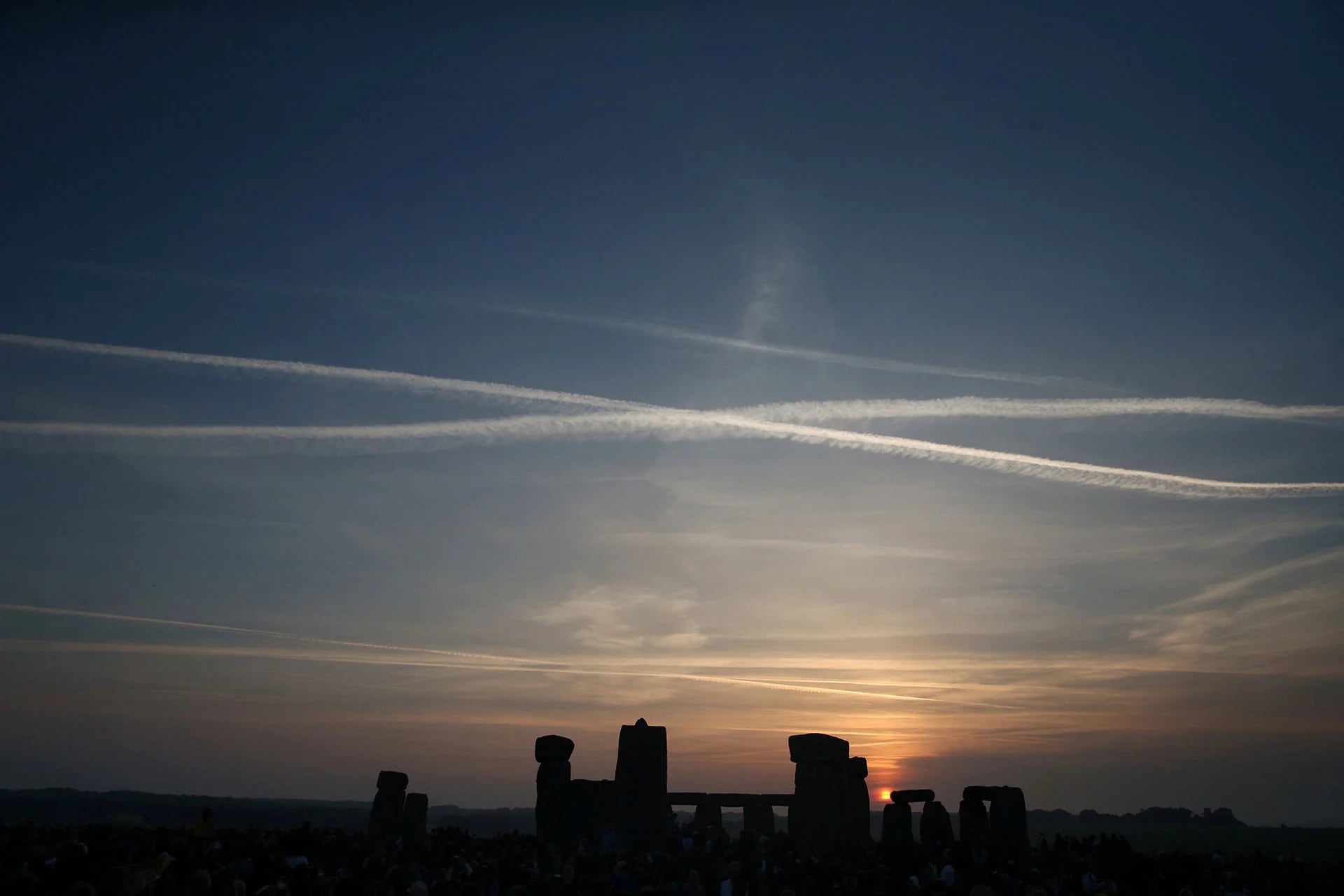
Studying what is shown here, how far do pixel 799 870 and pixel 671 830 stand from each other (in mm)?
10585

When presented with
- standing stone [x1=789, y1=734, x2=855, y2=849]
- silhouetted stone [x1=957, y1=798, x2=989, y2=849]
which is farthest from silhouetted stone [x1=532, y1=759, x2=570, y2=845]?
silhouetted stone [x1=957, y1=798, x2=989, y2=849]

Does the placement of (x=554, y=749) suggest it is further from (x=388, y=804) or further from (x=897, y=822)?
(x=897, y=822)

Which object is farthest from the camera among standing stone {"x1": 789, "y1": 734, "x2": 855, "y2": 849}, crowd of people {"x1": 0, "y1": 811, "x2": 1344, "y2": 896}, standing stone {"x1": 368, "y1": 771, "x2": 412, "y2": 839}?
standing stone {"x1": 789, "y1": 734, "x2": 855, "y2": 849}

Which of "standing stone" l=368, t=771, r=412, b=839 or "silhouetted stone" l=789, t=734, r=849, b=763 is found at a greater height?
"silhouetted stone" l=789, t=734, r=849, b=763

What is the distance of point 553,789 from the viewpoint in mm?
29141

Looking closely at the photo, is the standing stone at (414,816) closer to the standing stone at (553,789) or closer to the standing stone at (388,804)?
the standing stone at (388,804)

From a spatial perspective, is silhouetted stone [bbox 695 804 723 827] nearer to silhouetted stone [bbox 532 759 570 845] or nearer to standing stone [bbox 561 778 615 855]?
standing stone [bbox 561 778 615 855]

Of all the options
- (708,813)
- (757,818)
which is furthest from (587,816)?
(757,818)

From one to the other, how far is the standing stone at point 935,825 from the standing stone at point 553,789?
10.4 m

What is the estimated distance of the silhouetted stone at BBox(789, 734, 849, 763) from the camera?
32688 mm

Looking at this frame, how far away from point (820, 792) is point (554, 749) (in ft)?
29.9

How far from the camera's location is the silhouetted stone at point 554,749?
29.8 m

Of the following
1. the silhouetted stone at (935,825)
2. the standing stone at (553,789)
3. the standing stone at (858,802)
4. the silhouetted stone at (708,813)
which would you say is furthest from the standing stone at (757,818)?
the standing stone at (553,789)

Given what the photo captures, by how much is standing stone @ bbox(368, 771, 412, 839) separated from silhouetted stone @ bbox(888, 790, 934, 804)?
16079 mm
